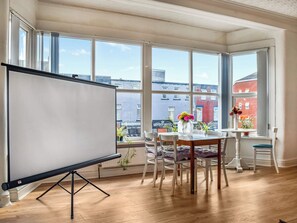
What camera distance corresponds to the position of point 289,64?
582 centimetres

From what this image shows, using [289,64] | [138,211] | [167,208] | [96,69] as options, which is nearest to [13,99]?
[138,211]

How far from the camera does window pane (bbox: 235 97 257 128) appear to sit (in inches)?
245

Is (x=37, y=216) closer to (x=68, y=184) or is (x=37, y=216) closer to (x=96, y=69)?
(x=68, y=184)

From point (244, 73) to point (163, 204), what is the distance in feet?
13.2

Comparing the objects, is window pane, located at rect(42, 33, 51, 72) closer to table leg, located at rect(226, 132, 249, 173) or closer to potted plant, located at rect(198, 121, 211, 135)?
potted plant, located at rect(198, 121, 211, 135)

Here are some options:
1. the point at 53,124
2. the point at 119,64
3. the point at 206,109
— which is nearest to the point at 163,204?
the point at 53,124

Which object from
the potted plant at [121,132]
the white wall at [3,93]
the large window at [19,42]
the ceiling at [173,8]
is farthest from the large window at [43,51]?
the potted plant at [121,132]

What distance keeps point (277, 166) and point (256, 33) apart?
9.44 feet

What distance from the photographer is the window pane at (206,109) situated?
623cm

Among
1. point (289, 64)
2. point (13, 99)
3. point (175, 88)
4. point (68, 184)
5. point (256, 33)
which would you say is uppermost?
point (256, 33)

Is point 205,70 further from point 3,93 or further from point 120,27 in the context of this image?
point 3,93

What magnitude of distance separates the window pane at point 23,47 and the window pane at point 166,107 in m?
2.49

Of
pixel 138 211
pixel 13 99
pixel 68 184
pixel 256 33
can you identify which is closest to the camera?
pixel 13 99

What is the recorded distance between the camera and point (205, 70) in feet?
20.9
